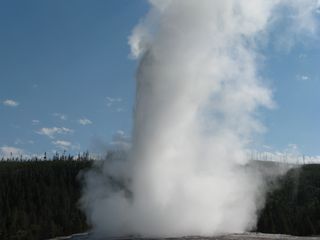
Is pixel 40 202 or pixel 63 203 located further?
pixel 40 202

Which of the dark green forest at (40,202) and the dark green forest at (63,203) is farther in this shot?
the dark green forest at (40,202)

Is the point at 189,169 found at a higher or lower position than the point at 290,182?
lower

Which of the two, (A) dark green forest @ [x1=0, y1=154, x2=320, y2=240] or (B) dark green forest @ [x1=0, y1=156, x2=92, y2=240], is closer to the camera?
(A) dark green forest @ [x1=0, y1=154, x2=320, y2=240]

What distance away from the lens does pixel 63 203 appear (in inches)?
4227

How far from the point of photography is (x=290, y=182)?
118438 millimetres

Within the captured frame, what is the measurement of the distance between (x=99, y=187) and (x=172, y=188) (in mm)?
5727

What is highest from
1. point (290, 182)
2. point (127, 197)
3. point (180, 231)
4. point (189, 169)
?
point (290, 182)

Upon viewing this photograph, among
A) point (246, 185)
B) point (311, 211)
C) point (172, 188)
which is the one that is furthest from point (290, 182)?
point (172, 188)

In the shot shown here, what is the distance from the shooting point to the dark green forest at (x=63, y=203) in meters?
69.2

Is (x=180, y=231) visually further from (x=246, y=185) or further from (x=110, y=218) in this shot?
(x=246, y=185)

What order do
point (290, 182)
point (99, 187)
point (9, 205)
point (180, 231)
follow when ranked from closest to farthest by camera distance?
1. point (180, 231)
2. point (99, 187)
3. point (9, 205)
4. point (290, 182)

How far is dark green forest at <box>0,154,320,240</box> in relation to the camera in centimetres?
6925

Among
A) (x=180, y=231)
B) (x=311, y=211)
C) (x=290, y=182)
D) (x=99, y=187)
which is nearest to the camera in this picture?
(x=180, y=231)

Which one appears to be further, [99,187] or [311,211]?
[311,211]
